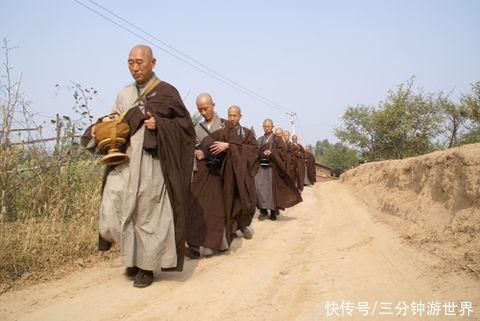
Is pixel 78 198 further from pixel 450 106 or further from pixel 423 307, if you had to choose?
pixel 450 106

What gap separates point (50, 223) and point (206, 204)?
1886 mm

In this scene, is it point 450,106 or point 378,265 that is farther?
point 450,106

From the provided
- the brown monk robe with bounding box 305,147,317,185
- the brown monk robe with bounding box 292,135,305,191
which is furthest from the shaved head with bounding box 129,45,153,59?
the brown monk robe with bounding box 305,147,317,185

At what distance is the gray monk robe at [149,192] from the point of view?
12.3 ft

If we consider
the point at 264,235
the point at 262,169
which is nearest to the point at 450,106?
the point at 262,169

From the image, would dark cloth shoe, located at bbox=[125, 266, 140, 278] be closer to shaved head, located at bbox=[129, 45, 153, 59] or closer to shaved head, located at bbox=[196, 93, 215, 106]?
shaved head, located at bbox=[129, 45, 153, 59]

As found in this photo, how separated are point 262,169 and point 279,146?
831mm

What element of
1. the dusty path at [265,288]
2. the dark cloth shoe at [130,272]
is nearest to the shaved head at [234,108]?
the dusty path at [265,288]

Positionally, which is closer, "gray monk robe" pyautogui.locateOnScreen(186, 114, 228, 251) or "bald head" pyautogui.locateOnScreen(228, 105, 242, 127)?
"gray monk robe" pyautogui.locateOnScreen(186, 114, 228, 251)

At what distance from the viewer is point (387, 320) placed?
2.91m

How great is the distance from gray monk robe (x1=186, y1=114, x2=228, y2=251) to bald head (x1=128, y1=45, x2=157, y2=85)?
1.83 m

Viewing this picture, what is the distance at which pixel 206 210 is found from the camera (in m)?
5.41

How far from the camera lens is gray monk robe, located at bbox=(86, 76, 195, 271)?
375cm

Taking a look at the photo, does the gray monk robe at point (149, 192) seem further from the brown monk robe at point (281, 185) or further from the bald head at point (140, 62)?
the brown monk robe at point (281, 185)
